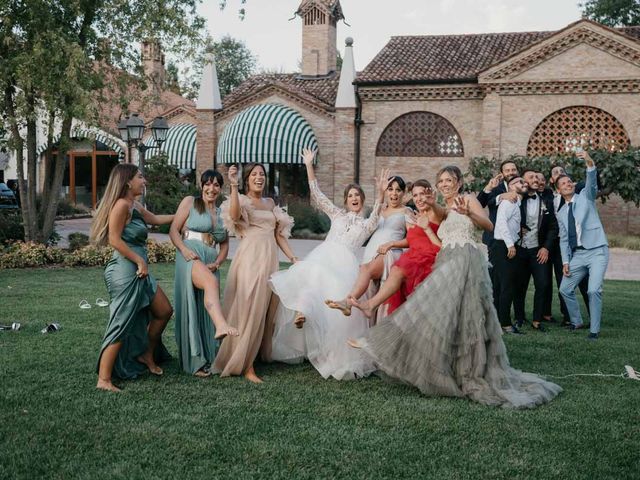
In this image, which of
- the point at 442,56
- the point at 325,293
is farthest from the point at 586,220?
A: the point at 442,56

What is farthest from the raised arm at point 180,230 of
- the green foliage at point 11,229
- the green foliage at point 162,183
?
the green foliage at point 162,183

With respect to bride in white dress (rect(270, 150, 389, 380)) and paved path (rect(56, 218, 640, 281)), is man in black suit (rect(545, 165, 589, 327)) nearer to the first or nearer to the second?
bride in white dress (rect(270, 150, 389, 380))

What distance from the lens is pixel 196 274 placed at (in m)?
5.98

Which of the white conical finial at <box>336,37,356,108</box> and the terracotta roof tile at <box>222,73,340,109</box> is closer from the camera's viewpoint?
the white conical finial at <box>336,37,356,108</box>

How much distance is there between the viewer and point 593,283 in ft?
27.7

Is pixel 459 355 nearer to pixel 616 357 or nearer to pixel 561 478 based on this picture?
pixel 561 478

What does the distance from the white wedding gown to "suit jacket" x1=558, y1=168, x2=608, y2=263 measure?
3.70 meters

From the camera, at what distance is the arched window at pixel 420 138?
26.2 metres

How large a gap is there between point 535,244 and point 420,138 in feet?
59.0

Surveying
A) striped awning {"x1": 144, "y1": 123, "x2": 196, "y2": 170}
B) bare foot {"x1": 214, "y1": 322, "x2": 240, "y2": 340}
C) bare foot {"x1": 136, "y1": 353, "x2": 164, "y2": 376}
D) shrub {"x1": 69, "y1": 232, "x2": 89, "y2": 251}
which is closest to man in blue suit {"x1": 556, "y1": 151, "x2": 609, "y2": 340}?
bare foot {"x1": 214, "y1": 322, "x2": 240, "y2": 340}

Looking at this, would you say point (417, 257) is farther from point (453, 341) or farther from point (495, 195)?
point (495, 195)

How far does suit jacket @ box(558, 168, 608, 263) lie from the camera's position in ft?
28.1

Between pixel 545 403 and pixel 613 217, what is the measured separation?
2115 cm

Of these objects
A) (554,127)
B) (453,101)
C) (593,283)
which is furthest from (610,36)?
(593,283)
